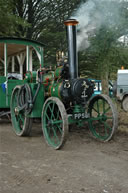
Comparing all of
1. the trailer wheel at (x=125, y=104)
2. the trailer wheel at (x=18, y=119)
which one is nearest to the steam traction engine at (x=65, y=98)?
A: the trailer wheel at (x=18, y=119)

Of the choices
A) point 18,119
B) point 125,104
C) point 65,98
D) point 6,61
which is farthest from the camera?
point 125,104

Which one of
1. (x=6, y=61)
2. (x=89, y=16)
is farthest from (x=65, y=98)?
(x=89, y=16)

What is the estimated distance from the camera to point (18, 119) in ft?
16.5

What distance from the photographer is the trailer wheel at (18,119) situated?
4637 mm

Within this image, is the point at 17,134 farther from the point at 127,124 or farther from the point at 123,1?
the point at 123,1

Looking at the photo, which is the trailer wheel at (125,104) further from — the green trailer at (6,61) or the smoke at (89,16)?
the green trailer at (6,61)

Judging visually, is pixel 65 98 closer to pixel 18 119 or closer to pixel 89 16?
pixel 18 119

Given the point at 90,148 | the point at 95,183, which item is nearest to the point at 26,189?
the point at 95,183

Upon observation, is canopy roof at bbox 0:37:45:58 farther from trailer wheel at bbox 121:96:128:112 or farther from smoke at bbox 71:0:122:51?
trailer wheel at bbox 121:96:128:112

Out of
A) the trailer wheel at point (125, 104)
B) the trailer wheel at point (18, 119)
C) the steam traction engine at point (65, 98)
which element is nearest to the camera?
the steam traction engine at point (65, 98)

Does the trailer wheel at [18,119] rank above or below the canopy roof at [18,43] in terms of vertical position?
below

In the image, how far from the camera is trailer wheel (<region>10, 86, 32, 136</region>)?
4.64m

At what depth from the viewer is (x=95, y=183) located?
262 cm

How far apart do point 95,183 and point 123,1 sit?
7.63 meters
